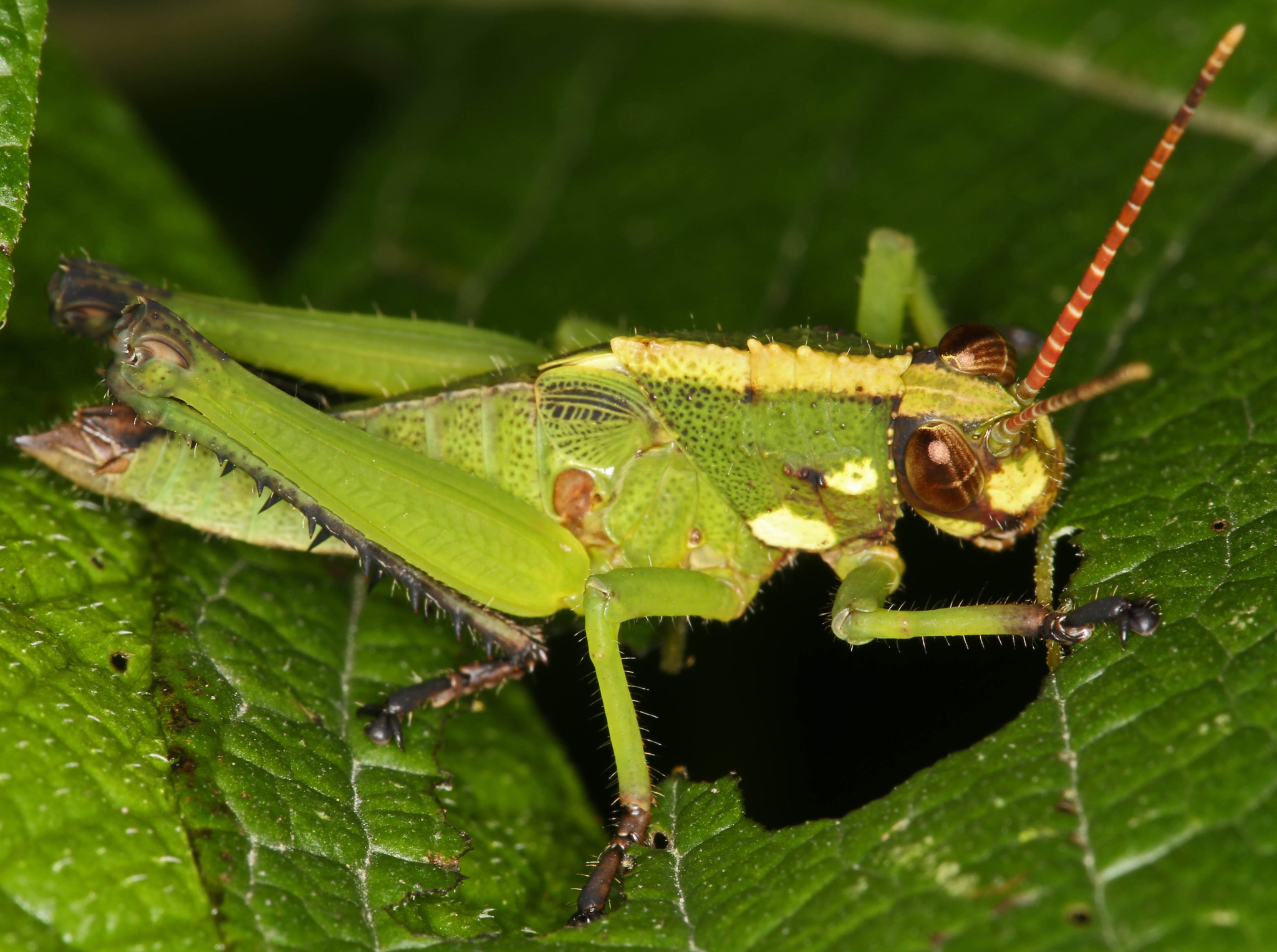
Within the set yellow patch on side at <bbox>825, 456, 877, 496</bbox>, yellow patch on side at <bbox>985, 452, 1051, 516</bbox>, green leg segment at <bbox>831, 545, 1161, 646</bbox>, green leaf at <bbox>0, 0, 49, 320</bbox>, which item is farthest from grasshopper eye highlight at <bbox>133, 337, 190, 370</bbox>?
yellow patch on side at <bbox>985, 452, 1051, 516</bbox>

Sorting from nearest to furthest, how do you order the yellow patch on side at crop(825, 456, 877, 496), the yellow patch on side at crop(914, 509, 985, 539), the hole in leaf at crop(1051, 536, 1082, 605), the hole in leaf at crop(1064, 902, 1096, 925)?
the hole in leaf at crop(1064, 902, 1096, 925), the hole in leaf at crop(1051, 536, 1082, 605), the yellow patch on side at crop(914, 509, 985, 539), the yellow patch on side at crop(825, 456, 877, 496)

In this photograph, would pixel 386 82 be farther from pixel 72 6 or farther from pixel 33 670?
pixel 33 670

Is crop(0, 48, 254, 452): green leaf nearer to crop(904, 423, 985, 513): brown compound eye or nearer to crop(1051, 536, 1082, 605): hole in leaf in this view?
crop(904, 423, 985, 513): brown compound eye

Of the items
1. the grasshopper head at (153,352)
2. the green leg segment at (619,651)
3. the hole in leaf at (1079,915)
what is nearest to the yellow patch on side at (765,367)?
the green leg segment at (619,651)

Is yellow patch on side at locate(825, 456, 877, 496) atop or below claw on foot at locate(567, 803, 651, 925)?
atop

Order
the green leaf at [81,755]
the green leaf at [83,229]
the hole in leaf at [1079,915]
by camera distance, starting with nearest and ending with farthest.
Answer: the hole in leaf at [1079,915], the green leaf at [81,755], the green leaf at [83,229]

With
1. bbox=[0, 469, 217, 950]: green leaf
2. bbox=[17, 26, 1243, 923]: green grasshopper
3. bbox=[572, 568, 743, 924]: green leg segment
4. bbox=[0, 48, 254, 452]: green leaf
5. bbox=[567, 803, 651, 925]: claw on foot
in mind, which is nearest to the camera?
bbox=[0, 469, 217, 950]: green leaf

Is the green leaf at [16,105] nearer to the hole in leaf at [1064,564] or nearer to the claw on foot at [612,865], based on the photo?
the claw on foot at [612,865]

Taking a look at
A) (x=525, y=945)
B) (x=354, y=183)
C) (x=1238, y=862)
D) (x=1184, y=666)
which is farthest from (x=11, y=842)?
(x=354, y=183)
